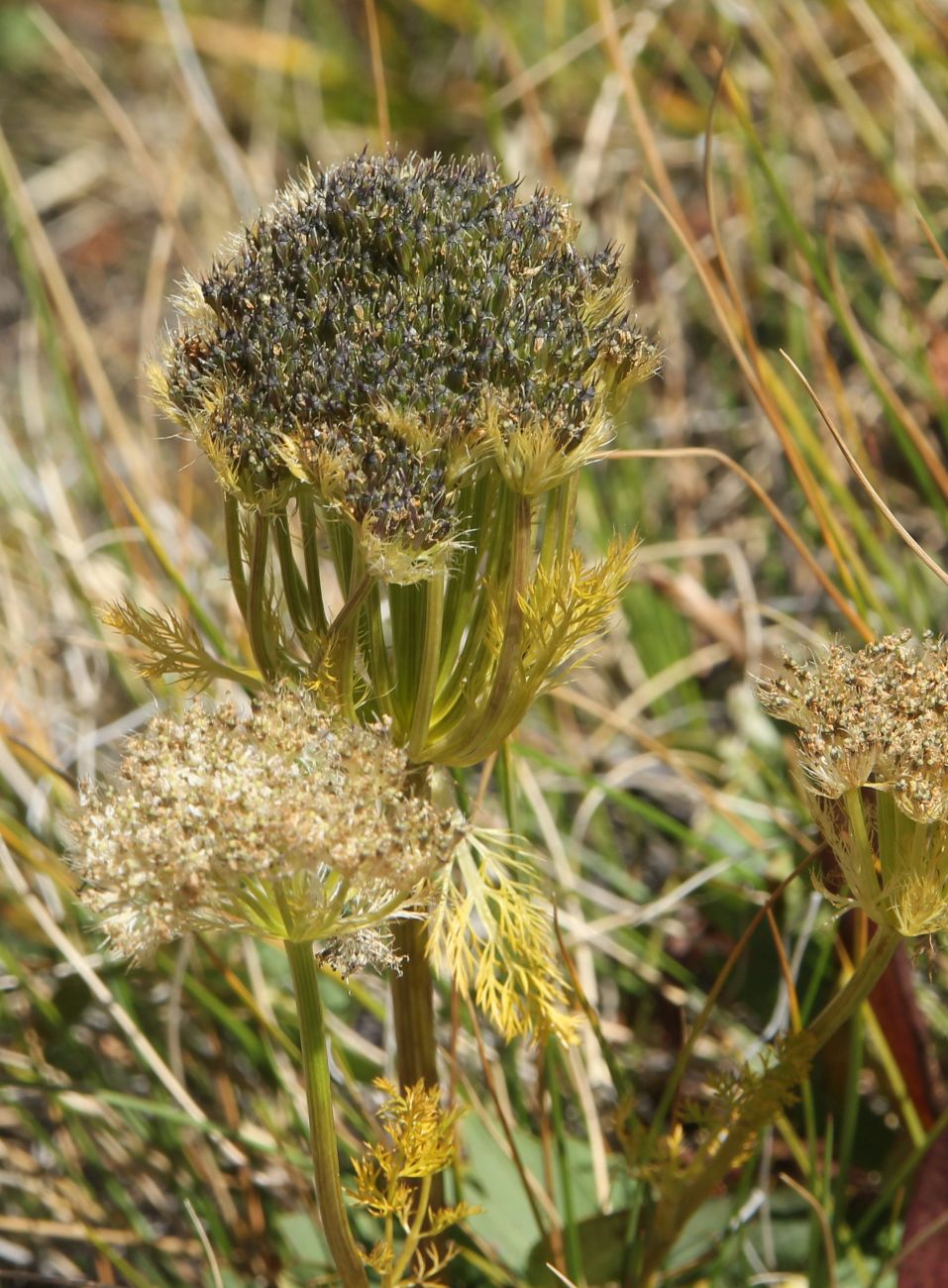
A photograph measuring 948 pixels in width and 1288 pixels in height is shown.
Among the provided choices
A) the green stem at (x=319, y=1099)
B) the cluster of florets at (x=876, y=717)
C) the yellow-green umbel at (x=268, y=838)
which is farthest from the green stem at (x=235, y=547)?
the cluster of florets at (x=876, y=717)

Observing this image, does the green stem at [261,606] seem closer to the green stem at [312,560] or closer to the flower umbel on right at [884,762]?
the green stem at [312,560]

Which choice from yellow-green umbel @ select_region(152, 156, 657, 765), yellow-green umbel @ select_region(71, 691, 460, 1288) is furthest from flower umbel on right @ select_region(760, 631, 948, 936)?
yellow-green umbel @ select_region(71, 691, 460, 1288)

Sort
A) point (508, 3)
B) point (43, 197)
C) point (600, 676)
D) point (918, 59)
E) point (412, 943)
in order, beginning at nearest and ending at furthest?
point (412, 943) < point (600, 676) < point (918, 59) < point (508, 3) < point (43, 197)

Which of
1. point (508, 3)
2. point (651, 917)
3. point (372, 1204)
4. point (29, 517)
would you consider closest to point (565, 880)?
Result: point (651, 917)

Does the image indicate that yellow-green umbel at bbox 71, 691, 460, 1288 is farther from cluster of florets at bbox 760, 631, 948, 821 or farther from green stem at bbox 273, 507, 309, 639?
cluster of florets at bbox 760, 631, 948, 821

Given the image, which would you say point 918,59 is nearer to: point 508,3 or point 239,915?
point 508,3
